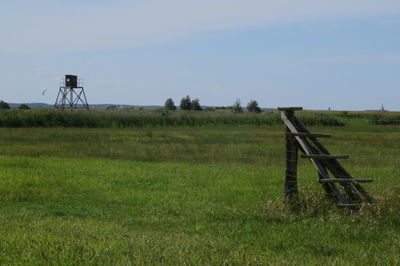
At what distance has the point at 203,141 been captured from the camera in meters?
35.7

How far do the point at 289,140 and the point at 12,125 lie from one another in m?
43.9

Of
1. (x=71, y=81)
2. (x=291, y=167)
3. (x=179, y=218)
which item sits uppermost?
(x=71, y=81)

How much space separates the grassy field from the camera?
674 cm

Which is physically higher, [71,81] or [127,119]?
[71,81]

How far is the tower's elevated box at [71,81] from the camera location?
259ft

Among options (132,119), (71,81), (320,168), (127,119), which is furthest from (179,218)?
(71,81)

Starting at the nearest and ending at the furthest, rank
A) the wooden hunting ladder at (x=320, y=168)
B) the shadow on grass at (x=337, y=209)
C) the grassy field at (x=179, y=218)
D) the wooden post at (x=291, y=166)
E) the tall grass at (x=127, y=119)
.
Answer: the grassy field at (x=179, y=218), the shadow on grass at (x=337, y=209), the wooden hunting ladder at (x=320, y=168), the wooden post at (x=291, y=166), the tall grass at (x=127, y=119)

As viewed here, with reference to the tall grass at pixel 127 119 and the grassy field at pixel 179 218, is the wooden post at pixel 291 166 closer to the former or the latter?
the grassy field at pixel 179 218

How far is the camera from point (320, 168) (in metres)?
11.1

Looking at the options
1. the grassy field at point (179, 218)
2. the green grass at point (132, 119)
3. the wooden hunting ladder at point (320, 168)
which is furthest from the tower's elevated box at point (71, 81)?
the wooden hunting ladder at point (320, 168)

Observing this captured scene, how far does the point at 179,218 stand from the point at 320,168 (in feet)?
10.5

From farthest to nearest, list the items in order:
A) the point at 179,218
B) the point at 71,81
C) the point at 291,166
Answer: the point at 71,81, the point at 291,166, the point at 179,218

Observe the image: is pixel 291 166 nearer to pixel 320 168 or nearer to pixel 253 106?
pixel 320 168

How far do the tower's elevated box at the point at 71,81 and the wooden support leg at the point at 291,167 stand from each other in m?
70.9
